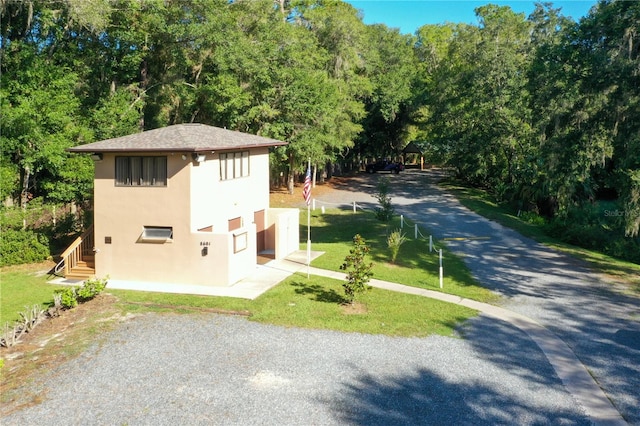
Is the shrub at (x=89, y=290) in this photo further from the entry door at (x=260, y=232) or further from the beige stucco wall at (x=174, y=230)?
the entry door at (x=260, y=232)

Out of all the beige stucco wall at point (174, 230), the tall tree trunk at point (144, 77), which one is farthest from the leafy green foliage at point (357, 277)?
the tall tree trunk at point (144, 77)

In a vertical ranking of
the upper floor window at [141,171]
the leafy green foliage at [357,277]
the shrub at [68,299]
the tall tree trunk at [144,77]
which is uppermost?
the tall tree trunk at [144,77]

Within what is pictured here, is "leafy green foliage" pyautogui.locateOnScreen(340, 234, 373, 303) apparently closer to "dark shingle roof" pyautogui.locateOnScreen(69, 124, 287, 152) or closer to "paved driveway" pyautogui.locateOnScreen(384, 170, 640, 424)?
"paved driveway" pyautogui.locateOnScreen(384, 170, 640, 424)

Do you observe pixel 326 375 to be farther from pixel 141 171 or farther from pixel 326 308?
pixel 141 171

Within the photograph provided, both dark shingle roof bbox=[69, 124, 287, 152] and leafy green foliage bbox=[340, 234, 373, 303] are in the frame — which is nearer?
leafy green foliage bbox=[340, 234, 373, 303]

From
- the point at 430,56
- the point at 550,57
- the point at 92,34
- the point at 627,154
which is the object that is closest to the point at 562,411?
the point at 627,154

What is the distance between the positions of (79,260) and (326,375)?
42.0ft

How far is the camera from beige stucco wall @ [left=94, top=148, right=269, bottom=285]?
1725 cm

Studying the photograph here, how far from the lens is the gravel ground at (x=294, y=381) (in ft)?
29.9

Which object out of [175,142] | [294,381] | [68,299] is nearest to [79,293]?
[68,299]

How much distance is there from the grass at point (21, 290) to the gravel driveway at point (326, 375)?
408 centimetres

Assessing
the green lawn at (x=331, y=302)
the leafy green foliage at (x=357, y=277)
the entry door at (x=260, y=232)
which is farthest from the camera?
the entry door at (x=260, y=232)

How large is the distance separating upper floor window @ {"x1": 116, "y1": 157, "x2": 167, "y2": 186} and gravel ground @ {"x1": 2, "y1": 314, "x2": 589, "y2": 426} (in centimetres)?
598

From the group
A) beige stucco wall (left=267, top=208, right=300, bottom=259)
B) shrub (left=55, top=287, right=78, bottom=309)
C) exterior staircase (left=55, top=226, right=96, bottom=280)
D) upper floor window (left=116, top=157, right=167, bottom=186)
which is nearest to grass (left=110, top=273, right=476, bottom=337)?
shrub (left=55, top=287, right=78, bottom=309)
